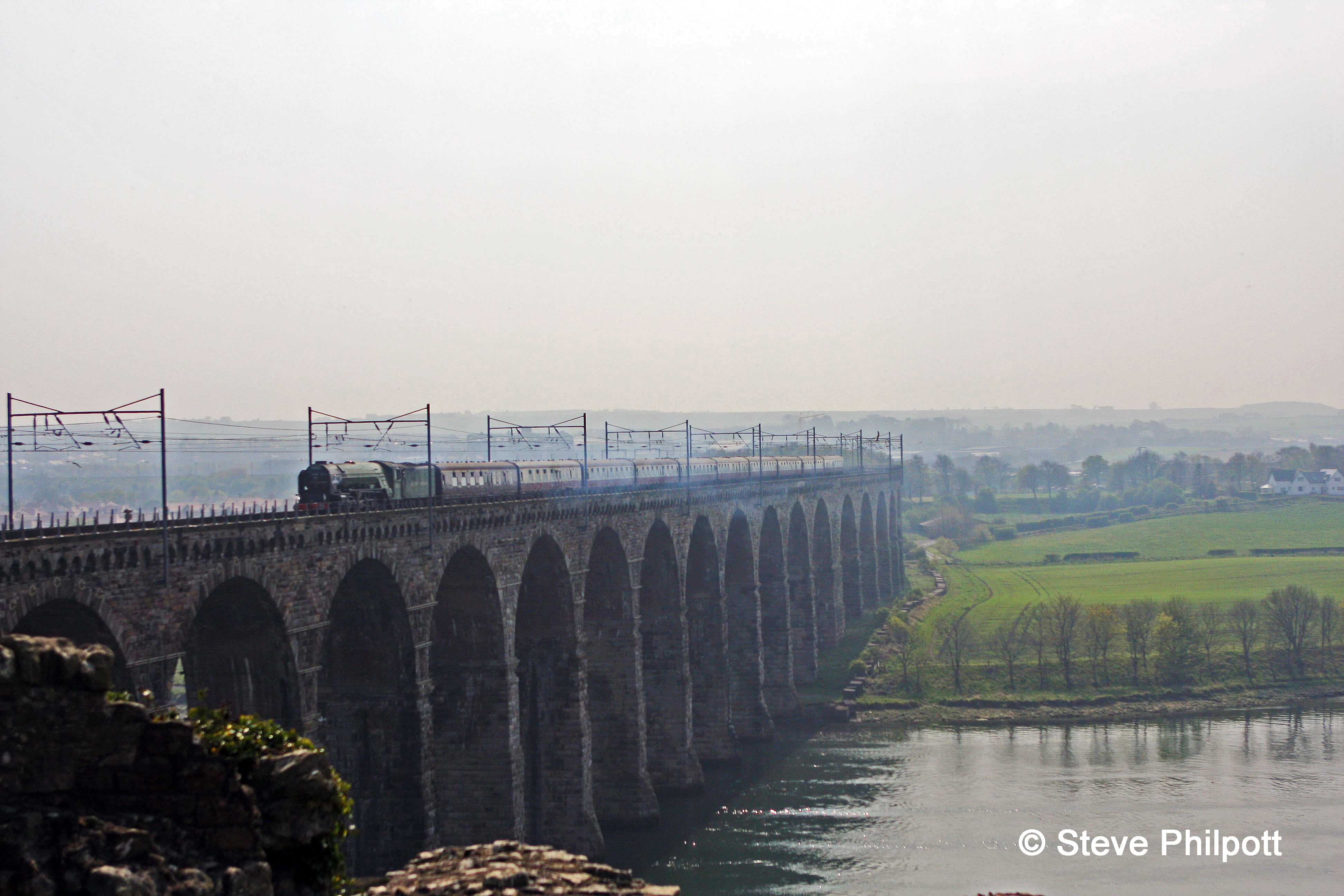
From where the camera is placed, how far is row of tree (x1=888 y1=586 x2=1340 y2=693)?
72.8 m

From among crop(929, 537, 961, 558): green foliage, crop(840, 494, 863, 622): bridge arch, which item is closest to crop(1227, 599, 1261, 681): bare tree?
crop(840, 494, 863, 622): bridge arch

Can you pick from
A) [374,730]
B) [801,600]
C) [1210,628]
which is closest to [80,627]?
[374,730]

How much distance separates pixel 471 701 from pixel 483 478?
13648 millimetres

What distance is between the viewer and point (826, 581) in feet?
274

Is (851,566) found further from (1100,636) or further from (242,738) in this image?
(242,738)

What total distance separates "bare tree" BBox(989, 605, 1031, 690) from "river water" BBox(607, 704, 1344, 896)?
852 centimetres

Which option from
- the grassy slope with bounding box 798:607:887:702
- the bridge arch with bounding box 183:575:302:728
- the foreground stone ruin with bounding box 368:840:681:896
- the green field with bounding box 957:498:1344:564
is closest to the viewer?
the foreground stone ruin with bounding box 368:840:681:896

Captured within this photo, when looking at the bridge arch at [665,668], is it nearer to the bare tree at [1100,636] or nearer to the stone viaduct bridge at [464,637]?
the stone viaduct bridge at [464,637]

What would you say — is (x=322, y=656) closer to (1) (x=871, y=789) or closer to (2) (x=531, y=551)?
(2) (x=531, y=551)

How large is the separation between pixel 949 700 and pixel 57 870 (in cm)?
5980

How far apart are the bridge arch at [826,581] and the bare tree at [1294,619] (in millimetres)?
26418

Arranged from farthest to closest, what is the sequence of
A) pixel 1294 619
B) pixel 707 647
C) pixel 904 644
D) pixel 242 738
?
pixel 904 644 < pixel 1294 619 < pixel 707 647 < pixel 242 738

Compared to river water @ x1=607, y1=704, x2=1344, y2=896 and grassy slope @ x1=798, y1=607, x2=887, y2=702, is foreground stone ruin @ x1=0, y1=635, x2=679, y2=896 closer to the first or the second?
river water @ x1=607, y1=704, x2=1344, y2=896

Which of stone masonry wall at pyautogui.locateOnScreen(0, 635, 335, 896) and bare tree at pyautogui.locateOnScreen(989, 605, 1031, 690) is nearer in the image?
stone masonry wall at pyautogui.locateOnScreen(0, 635, 335, 896)
